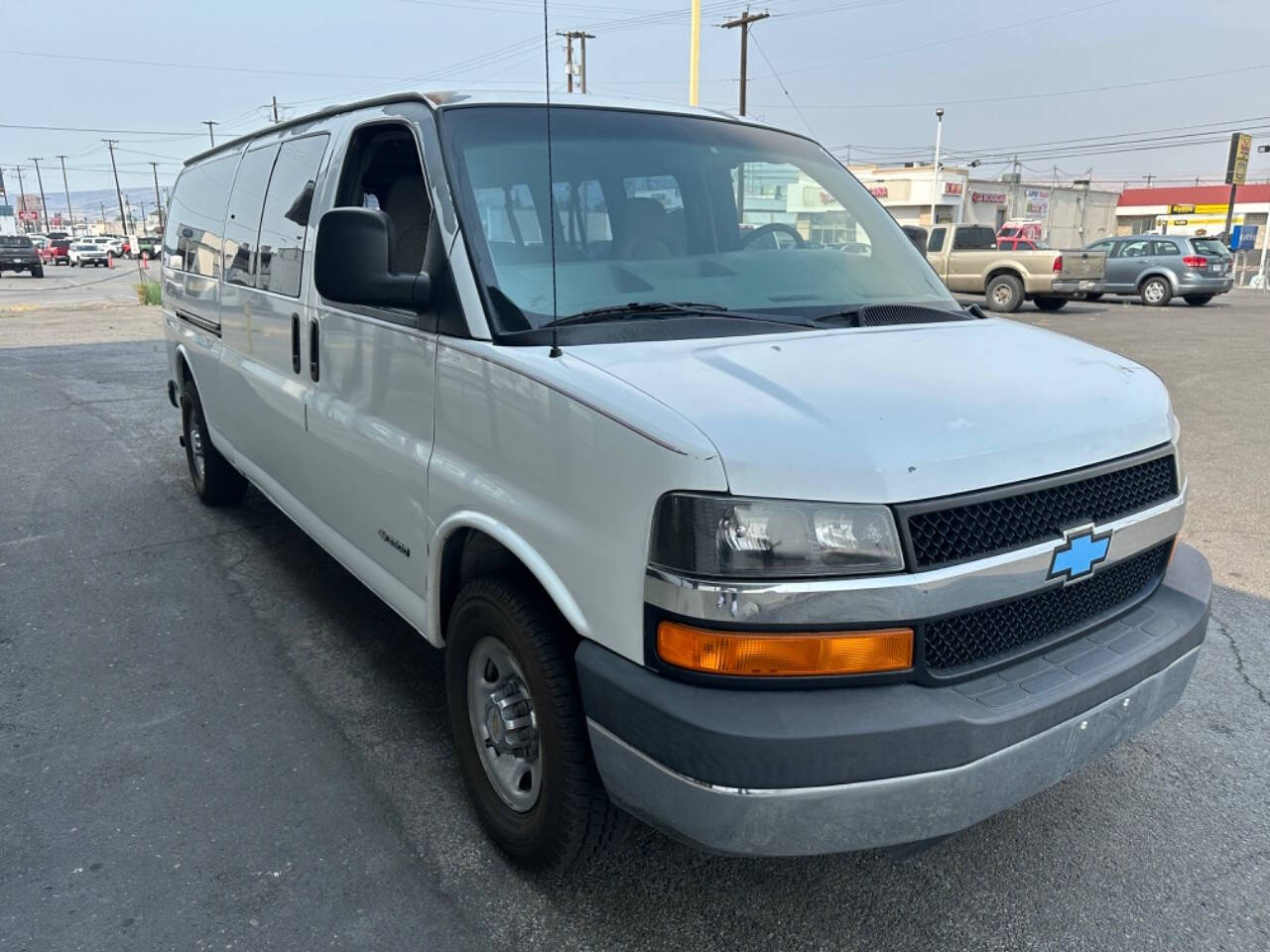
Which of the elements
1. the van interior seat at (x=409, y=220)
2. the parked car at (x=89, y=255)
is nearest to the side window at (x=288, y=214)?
the van interior seat at (x=409, y=220)

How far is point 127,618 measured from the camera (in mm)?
4422

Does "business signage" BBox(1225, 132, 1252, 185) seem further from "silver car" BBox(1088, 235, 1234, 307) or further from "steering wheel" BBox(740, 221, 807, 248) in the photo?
"steering wheel" BBox(740, 221, 807, 248)

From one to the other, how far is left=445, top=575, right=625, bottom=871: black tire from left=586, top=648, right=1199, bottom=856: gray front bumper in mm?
142

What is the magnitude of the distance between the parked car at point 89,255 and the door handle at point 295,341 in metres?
59.0

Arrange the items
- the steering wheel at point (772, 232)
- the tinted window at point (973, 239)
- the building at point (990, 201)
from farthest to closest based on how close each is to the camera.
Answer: the building at point (990, 201) < the tinted window at point (973, 239) < the steering wheel at point (772, 232)

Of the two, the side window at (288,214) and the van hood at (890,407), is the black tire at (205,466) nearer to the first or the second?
the side window at (288,214)

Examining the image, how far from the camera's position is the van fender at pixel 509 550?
2.24 m

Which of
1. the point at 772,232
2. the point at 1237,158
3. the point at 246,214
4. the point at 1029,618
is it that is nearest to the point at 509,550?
the point at 1029,618

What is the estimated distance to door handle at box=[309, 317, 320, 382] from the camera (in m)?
3.63

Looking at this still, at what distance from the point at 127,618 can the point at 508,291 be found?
290 cm

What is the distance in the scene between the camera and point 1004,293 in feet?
66.2

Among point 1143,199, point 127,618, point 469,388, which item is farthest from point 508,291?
point 1143,199

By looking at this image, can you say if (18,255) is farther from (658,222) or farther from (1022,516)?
(1022,516)

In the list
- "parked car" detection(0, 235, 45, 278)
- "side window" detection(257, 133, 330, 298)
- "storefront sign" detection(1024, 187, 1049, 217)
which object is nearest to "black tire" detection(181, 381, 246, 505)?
"side window" detection(257, 133, 330, 298)
